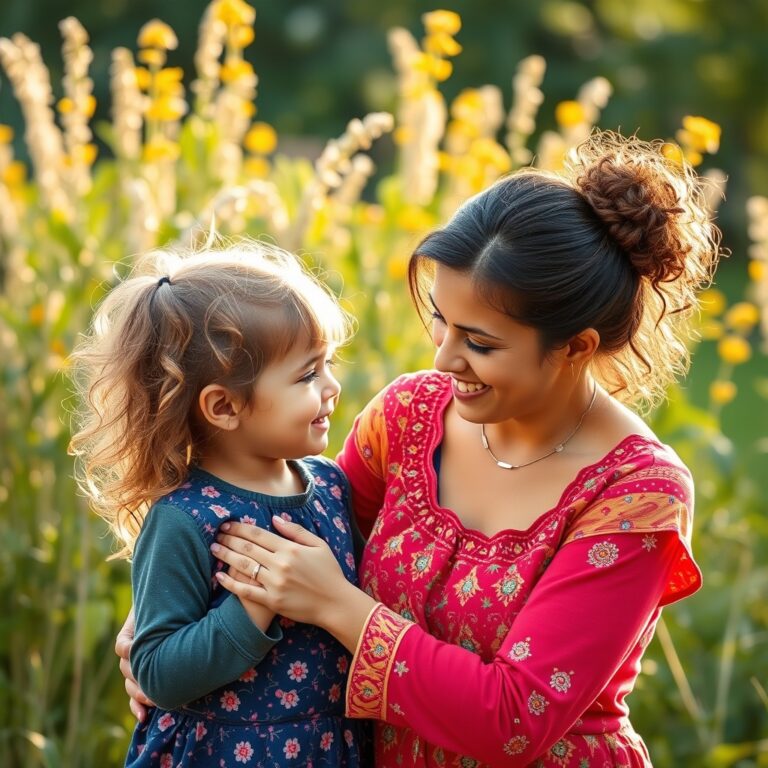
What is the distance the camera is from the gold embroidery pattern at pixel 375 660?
1824mm

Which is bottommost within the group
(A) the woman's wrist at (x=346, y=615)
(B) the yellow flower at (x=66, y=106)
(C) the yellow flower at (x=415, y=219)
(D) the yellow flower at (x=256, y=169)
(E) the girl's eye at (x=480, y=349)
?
(A) the woman's wrist at (x=346, y=615)

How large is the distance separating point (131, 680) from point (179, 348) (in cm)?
56

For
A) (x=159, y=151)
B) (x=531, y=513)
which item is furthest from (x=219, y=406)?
(x=159, y=151)

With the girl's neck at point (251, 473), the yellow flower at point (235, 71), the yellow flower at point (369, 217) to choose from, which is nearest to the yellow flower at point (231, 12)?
the yellow flower at point (235, 71)

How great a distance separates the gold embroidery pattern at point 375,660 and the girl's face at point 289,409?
285mm

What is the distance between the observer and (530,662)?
70.4 inches

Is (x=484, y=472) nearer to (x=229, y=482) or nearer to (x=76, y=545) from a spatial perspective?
(x=229, y=482)

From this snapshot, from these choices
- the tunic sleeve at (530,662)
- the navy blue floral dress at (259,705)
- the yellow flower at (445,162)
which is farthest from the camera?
the yellow flower at (445,162)

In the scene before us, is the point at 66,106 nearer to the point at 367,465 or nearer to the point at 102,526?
the point at 102,526

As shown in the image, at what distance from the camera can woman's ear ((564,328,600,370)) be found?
75.3 inches

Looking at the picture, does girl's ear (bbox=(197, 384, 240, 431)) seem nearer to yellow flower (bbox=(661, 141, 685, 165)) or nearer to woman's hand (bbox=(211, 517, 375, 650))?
woman's hand (bbox=(211, 517, 375, 650))

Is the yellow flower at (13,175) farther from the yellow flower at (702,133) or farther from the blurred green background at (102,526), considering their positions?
the yellow flower at (702,133)

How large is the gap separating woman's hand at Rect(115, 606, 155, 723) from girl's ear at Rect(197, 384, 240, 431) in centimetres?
37

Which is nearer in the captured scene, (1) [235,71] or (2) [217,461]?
(2) [217,461]
